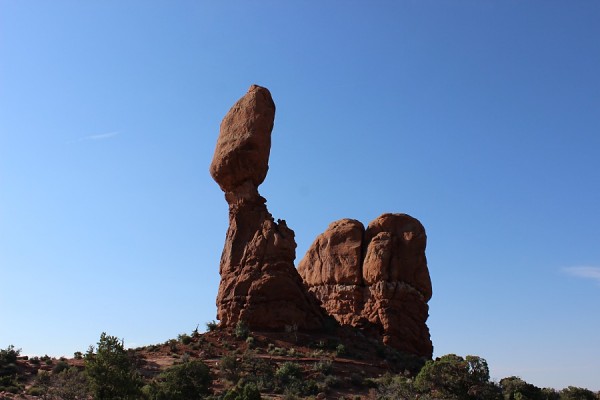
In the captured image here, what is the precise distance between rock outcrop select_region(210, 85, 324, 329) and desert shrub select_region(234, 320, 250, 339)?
403 mm

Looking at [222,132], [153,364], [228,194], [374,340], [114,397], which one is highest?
[222,132]

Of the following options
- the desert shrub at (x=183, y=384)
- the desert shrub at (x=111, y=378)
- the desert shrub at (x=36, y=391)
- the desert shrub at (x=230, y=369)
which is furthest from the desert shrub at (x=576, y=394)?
the desert shrub at (x=36, y=391)

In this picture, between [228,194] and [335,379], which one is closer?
[335,379]

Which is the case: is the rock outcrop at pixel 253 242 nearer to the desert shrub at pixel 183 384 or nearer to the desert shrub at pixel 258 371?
the desert shrub at pixel 258 371

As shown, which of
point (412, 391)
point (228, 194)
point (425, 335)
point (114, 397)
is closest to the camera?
point (114, 397)

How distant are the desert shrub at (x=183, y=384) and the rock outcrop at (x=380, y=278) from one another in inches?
786

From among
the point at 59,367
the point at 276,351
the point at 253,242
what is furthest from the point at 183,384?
the point at 253,242

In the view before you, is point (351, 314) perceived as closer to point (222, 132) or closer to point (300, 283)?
point (300, 283)

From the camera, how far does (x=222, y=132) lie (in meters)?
51.7

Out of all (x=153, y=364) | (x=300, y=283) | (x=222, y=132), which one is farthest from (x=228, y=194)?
(x=153, y=364)

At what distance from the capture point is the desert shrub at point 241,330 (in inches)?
1782

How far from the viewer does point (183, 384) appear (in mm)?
34438

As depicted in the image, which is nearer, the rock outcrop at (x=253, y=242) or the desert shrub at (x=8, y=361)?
the desert shrub at (x=8, y=361)

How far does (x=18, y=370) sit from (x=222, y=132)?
20.5m
